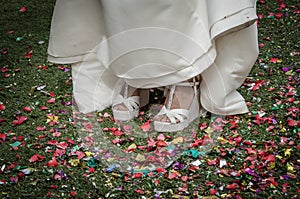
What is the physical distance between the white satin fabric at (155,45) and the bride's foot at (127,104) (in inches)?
2.7

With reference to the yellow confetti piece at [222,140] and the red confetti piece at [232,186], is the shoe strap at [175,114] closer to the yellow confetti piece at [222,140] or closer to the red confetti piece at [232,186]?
the yellow confetti piece at [222,140]

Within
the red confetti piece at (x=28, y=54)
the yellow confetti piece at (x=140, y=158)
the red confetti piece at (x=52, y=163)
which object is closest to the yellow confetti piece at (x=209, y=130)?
the yellow confetti piece at (x=140, y=158)

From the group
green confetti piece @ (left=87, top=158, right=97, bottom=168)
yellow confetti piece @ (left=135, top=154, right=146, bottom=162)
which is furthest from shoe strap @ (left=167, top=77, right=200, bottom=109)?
green confetti piece @ (left=87, top=158, right=97, bottom=168)

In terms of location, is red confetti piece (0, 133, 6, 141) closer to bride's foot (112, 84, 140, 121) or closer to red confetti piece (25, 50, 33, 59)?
bride's foot (112, 84, 140, 121)

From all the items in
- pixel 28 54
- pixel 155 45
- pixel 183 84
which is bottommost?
pixel 28 54

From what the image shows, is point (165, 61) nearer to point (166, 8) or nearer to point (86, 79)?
point (166, 8)

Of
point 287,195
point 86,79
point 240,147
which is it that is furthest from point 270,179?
point 86,79

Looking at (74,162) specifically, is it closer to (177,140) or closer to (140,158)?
(140,158)

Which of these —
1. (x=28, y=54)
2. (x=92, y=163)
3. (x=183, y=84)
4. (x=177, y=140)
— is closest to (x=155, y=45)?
(x=183, y=84)

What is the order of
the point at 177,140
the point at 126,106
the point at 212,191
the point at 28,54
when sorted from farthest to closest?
the point at 28,54, the point at 126,106, the point at 177,140, the point at 212,191

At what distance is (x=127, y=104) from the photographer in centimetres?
195

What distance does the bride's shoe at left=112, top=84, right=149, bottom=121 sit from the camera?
1.94 metres

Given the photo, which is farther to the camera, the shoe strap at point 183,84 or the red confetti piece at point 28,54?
the red confetti piece at point 28,54

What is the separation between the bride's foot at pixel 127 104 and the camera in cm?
194
